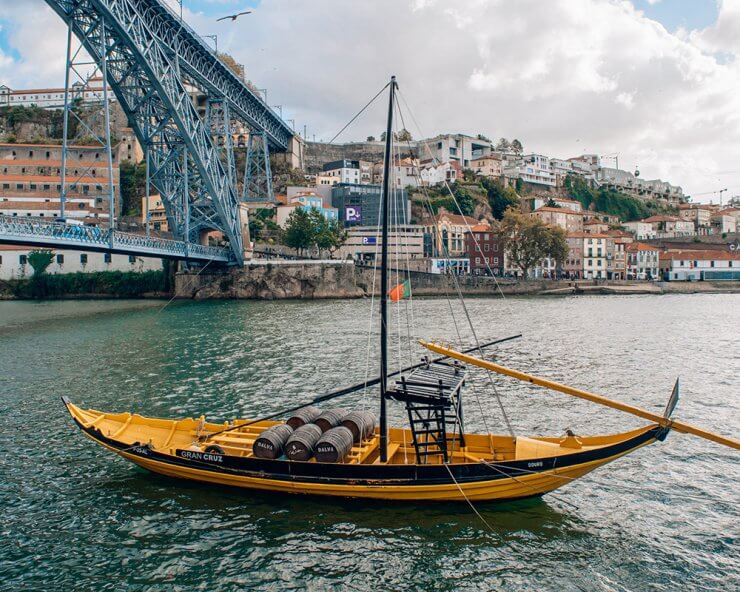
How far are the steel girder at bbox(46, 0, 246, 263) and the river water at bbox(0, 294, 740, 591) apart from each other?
36948 mm

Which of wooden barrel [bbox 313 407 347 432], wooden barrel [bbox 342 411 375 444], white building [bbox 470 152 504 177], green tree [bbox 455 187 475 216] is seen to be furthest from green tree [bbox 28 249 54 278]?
white building [bbox 470 152 504 177]

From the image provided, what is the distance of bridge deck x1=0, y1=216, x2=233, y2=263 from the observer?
42094mm

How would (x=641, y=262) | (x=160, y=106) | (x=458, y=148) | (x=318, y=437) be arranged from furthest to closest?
(x=458, y=148)
(x=641, y=262)
(x=160, y=106)
(x=318, y=437)

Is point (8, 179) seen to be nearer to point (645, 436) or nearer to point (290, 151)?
point (290, 151)

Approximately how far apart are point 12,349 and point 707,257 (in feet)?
377

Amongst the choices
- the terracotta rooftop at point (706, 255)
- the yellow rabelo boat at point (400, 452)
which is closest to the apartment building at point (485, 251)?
the terracotta rooftop at point (706, 255)

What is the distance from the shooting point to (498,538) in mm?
11688

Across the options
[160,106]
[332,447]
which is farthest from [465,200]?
[332,447]

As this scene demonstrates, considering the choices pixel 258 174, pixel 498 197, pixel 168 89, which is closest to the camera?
pixel 168 89

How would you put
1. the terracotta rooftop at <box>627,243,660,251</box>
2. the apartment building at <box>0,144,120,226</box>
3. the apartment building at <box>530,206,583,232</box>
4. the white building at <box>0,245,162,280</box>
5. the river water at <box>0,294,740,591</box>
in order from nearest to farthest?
the river water at <box>0,294,740,591</box> < the white building at <box>0,245,162,280</box> < the apartment building at <box>0,144,120,226</box> < the terracotta rooftop at <box>627,243,660,251</box> < the apartment building at <box>530,206,583,232</box>

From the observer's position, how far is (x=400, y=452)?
14.1 m

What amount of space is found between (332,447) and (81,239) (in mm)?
42439

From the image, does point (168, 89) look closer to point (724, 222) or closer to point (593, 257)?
point (593, 257)

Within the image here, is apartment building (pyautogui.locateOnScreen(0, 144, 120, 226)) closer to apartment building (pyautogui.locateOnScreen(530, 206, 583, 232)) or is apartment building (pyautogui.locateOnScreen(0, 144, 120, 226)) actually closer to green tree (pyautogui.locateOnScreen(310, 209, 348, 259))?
green tree (pyautogui.locateOnScreen(310, 209, 348, 259))
